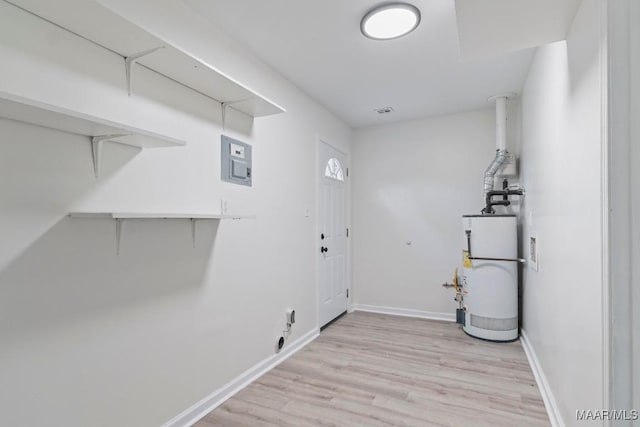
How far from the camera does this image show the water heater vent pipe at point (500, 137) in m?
3.51

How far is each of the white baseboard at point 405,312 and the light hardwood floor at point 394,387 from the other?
660mm

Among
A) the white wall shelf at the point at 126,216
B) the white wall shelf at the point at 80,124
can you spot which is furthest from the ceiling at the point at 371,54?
the white wall shelf at the point at 126,216

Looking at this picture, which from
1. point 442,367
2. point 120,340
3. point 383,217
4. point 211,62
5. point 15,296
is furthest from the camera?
point 383,217

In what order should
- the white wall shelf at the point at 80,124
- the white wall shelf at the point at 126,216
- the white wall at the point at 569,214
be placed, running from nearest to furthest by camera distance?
the white wall shelf at the point at 80,124 < the white wall at the point at 569,214 < the white wall shelf at the point at 126,216

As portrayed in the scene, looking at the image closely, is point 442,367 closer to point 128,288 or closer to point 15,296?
point 128,288

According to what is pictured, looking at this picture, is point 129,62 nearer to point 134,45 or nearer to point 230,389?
point 134,45

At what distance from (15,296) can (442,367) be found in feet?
9.55

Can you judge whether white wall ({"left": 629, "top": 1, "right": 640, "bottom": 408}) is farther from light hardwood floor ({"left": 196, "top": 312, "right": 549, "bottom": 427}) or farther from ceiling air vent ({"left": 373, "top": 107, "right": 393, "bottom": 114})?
ceiling air vent ({"left": 373, "top": 107, "right": 393, "bottom": 114})

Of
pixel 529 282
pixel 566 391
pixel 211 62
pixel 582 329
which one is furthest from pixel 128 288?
pixel 529 282

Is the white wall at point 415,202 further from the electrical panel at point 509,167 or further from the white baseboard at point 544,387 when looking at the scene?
the white baseboard at point 544,387

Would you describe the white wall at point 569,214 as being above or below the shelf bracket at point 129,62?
below

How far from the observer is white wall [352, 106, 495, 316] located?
4.07 m

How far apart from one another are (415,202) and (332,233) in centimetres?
124

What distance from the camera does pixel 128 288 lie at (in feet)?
5.60
